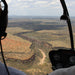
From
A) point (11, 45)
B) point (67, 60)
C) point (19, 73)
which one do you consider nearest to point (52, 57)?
point (67, 60)

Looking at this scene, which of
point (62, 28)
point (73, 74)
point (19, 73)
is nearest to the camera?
point (73, 74)

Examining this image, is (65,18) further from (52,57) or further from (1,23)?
(1,23)

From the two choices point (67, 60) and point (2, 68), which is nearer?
point (2, 68)

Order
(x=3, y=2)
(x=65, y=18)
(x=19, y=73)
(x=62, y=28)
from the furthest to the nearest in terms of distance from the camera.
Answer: (x=62, y=28) → (x=65, y=18) → (x=19, y=73) → (x=3, y=2)

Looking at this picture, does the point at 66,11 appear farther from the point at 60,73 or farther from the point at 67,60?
the point at 60,73

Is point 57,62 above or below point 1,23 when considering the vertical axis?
below

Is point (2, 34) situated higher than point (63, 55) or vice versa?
point (2, 34)

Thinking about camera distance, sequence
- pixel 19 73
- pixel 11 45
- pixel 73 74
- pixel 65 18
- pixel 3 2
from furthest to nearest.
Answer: pixel 11 45
pixel 65 18
pixel 19 73
pixel 3 2
pixel 73 74

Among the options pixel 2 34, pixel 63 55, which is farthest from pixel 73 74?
pixel 63 55

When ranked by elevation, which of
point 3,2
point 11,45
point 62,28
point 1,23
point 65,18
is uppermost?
point 3,2
